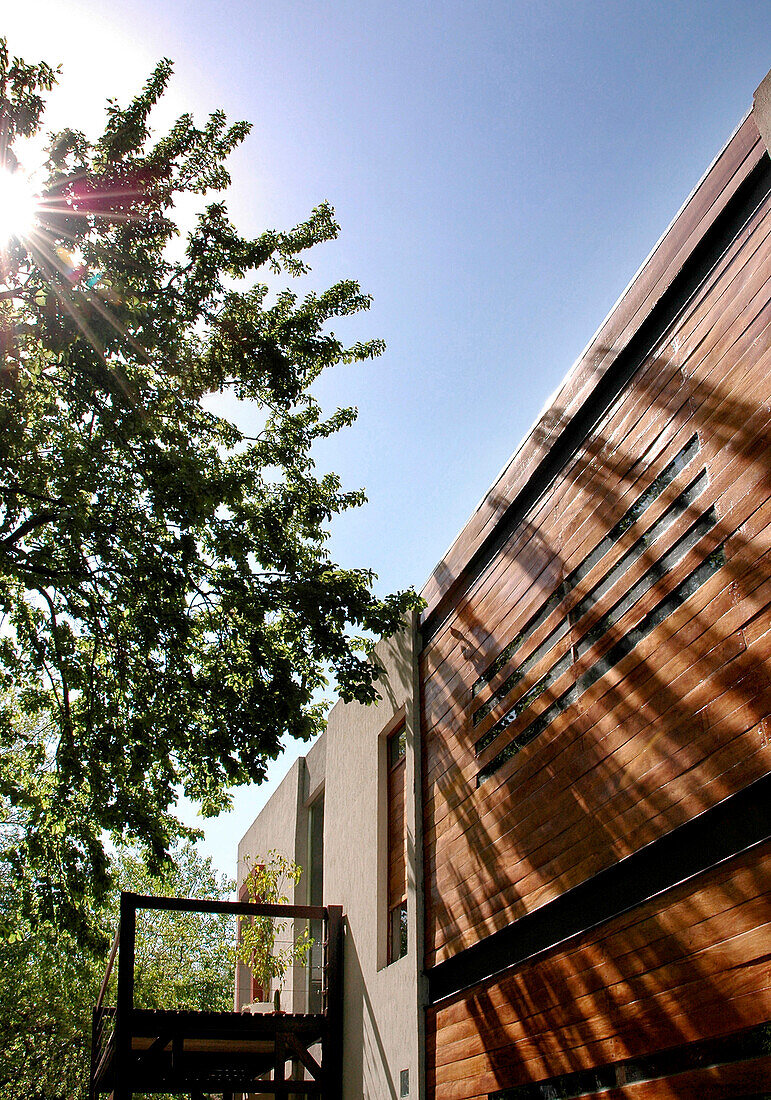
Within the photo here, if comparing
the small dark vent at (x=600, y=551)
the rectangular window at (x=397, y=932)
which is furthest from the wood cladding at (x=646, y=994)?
the rectangular window at (x=397, y=932)

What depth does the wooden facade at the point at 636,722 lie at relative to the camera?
4617 millimetres

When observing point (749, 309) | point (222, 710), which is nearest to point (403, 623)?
point (222, 710)

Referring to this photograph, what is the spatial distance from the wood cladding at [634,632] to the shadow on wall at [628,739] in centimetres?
1

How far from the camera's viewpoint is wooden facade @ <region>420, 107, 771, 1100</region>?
4617mm

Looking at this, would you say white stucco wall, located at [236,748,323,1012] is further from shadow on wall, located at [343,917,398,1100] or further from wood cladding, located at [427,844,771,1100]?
wood cladding, located at [427,844,771,1100]

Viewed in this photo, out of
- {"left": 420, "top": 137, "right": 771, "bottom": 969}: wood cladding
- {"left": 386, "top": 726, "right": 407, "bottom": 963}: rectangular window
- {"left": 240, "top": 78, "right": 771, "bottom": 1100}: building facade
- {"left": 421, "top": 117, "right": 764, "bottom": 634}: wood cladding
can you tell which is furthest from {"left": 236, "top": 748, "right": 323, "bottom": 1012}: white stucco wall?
{"left": 421, "top": 117, "right": 764, "bottom": 634}: wood cladding

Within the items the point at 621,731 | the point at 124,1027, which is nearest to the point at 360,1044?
the point at 124,1027

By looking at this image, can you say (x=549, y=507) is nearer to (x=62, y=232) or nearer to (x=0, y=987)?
(x=62, y=232)

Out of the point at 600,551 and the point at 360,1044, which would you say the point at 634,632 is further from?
the point at 360,1044

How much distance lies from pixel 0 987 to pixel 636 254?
2015 centimetres

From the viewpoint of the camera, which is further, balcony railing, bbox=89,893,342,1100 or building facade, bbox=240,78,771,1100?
balcony railing, bbox=89,893,342,1100

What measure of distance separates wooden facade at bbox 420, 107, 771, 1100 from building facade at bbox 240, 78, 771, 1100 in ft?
0.06

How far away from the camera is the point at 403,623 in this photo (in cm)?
918

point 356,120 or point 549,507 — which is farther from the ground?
point 356,120
